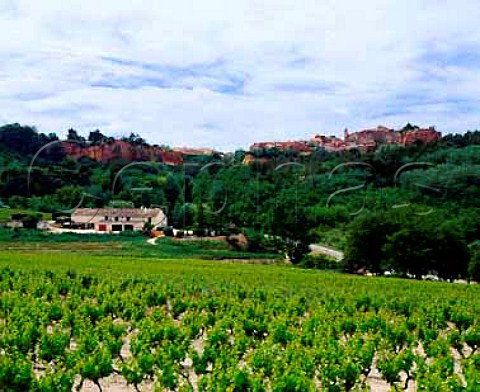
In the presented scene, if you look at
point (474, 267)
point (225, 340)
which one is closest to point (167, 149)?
point (474, 267)

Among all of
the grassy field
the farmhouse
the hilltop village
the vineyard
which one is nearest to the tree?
the grassy field

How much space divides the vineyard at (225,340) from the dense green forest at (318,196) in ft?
81.4

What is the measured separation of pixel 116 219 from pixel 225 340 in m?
67.7

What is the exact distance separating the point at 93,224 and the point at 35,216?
24.2ft

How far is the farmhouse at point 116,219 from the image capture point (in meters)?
80.6

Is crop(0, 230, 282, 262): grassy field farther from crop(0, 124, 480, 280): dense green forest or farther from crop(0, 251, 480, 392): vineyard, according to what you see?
crop(0, 251, 480, 392): vineyard

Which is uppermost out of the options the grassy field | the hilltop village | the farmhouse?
the hilltop village

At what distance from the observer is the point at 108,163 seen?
11319 cm

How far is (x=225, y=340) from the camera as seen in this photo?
1572 cm

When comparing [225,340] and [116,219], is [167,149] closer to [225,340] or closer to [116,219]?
[116,219]

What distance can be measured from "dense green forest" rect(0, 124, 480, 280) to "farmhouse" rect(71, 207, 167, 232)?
2888 millimetres

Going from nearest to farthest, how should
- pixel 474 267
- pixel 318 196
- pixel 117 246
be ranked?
1. pixel 474 267
2. pixel 117 246
3. pixel 318 196

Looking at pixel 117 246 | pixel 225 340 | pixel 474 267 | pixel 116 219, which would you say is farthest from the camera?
pixel 116 219

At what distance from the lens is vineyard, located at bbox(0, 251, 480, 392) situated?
458 inches
